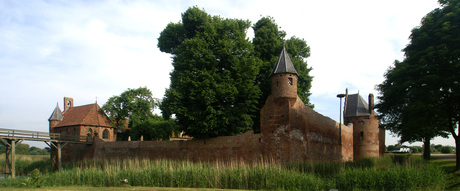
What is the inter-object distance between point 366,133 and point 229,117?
1571 cm

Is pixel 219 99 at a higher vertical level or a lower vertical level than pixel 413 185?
higher

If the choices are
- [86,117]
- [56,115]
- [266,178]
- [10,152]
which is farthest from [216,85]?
[56,115]

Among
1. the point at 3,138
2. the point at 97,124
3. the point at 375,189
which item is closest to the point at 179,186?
the point at 375,189

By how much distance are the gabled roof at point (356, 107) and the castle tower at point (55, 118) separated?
36.3 meters

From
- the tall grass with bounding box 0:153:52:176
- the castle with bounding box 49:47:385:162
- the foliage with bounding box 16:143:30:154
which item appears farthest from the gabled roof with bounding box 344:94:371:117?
the foliage with bounding box 16:143:30:154

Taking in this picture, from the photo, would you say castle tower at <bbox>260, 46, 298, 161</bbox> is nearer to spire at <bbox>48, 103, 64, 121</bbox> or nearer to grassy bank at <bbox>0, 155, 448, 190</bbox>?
grassy bank at <bbox>0, 155, 448, 190</bbox>

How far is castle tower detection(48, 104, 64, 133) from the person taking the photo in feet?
150

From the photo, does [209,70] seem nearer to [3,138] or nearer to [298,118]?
[298,118]

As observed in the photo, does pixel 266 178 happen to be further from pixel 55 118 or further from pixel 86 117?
pixel 55 118

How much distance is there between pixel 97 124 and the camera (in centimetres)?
4288

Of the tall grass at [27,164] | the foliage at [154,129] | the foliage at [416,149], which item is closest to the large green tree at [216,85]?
the foliage at [154,129]

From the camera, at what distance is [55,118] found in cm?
4606

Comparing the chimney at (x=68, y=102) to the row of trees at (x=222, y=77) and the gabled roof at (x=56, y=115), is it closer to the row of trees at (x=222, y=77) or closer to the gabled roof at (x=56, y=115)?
the gabled roof at (x=56, y=115)

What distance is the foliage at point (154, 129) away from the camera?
126ft
